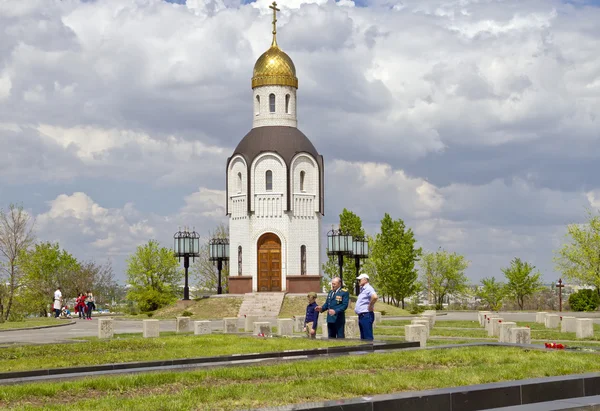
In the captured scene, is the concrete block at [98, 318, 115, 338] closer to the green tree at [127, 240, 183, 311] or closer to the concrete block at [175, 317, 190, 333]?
the concrete block at [175, 317, 190, 333]

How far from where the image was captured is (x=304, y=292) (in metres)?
50.7

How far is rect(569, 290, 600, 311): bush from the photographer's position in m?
51.7

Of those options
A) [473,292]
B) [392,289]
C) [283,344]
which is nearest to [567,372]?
[283,344]

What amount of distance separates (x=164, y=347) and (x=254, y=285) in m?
34.6

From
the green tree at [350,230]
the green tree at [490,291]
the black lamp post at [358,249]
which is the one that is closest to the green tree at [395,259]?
the green tree at [350,230]

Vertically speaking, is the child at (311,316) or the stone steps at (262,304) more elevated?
the child at (311,316)

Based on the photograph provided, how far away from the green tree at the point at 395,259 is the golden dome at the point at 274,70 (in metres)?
15.8

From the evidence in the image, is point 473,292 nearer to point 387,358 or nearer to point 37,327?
point 37,327

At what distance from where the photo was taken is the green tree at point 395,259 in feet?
205

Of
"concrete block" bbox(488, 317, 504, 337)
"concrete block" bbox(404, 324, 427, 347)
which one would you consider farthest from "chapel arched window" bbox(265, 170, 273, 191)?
"concrete block" bbox(404, 324, 427, 347)

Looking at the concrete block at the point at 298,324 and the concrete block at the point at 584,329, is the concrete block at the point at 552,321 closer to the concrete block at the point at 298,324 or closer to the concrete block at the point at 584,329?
the concrete block at the point at 584,329

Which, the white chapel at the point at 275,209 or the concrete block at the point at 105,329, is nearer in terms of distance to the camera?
the concrete block at the point at 105,329

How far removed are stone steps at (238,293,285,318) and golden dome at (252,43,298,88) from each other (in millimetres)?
14305

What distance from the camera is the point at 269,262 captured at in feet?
170
